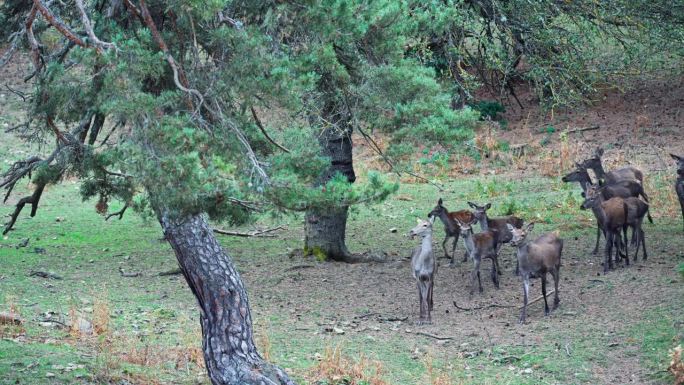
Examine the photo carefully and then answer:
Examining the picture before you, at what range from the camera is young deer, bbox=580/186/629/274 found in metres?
12.3

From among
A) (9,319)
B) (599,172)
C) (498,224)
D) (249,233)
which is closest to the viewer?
(9,319)

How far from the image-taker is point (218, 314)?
832 cm

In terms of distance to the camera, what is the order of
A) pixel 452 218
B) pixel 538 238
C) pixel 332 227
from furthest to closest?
pixel 332 227, pixel 452 218, pixel 538 238

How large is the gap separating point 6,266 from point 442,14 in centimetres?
768

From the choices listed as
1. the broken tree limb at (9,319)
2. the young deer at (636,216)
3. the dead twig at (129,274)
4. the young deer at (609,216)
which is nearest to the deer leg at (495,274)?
the young deer at (609,216)

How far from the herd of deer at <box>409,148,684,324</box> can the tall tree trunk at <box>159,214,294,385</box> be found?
3.29 meters

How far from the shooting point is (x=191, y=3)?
6.96m

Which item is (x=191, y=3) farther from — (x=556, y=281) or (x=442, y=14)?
(x=556, y=281)

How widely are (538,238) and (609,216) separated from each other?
1.34m

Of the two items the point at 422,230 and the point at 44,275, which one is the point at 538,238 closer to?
the point at 422,230

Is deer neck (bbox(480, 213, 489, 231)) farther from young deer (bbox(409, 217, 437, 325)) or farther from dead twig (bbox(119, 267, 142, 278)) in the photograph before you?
dead twig (bbox(119, 267, 142, 278))

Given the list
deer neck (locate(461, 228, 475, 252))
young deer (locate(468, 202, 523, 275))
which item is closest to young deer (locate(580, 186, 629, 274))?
young deer (locate(468, 202, 523, 275))

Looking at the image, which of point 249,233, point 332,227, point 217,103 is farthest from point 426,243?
point 249,233

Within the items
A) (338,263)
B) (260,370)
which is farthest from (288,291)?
(260,370)
